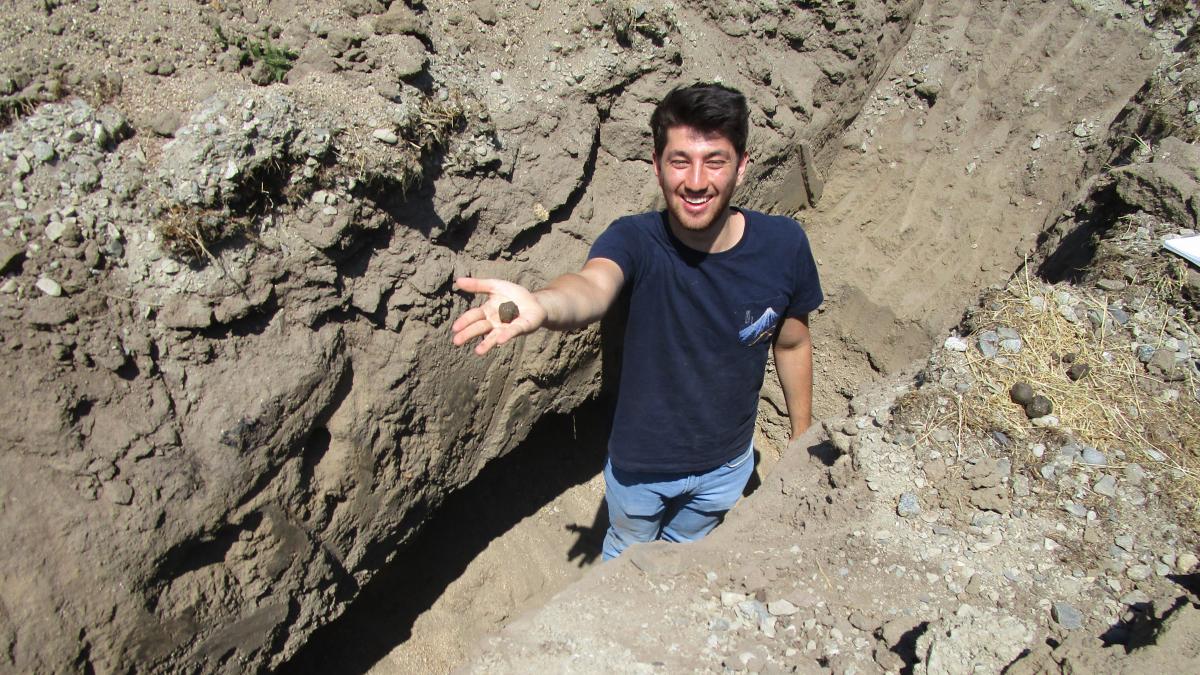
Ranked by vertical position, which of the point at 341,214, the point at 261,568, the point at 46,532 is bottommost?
the point at 261,568

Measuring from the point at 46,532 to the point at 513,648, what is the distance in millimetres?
1500

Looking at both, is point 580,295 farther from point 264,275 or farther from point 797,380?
point 264,275

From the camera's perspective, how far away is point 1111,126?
3717mm

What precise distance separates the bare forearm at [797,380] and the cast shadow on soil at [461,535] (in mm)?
1337

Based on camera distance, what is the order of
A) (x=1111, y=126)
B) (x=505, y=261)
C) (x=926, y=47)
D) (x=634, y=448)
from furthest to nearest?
(x=926, y=47) → (x=1111, y=126) → (x=505, y=261) → (x=634, y=448)

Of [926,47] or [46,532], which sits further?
[926,47]

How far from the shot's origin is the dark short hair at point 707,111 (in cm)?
208

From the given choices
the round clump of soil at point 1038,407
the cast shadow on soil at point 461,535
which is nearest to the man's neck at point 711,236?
the round clump of soil at point 1038,407

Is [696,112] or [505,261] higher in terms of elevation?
[696,112]

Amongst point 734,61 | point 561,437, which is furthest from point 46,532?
point 734,61

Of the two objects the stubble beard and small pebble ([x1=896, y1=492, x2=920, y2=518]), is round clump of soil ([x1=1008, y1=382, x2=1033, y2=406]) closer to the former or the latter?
small pebble ([x1=896, y1=492, x2=920, y2=518])

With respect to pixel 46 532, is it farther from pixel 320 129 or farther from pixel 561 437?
pixel 561 437

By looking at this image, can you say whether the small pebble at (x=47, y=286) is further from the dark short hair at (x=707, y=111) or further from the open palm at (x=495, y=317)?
the dark short hair at (x=707, y=111)

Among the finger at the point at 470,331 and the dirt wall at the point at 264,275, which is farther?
the dirt wall at the point at 264,275
